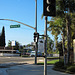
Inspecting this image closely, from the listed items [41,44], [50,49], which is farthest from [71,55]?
[50,49]

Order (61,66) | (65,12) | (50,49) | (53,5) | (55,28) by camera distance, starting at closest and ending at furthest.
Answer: (53,5) → (61,66) → (65,12) → (55,28) → (50,49)

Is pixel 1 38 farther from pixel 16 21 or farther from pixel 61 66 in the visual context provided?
pixel 61 66

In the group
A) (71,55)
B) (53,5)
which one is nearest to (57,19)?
(71,55)

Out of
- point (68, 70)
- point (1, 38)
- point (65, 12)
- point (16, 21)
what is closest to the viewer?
point (68, 70)

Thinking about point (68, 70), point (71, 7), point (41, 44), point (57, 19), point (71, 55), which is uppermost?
point (71, 7)

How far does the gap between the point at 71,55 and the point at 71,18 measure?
13.2 ft

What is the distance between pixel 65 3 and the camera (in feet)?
52.2

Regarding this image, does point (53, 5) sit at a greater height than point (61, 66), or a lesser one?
greater

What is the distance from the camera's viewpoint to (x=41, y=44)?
7617mm

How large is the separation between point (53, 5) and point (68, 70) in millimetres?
7362

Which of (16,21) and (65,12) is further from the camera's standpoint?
(16,21)

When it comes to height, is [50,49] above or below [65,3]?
below

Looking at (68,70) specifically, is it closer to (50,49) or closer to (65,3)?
(65,3)

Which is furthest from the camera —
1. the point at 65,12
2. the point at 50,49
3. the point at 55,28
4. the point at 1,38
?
the point at 1,38
